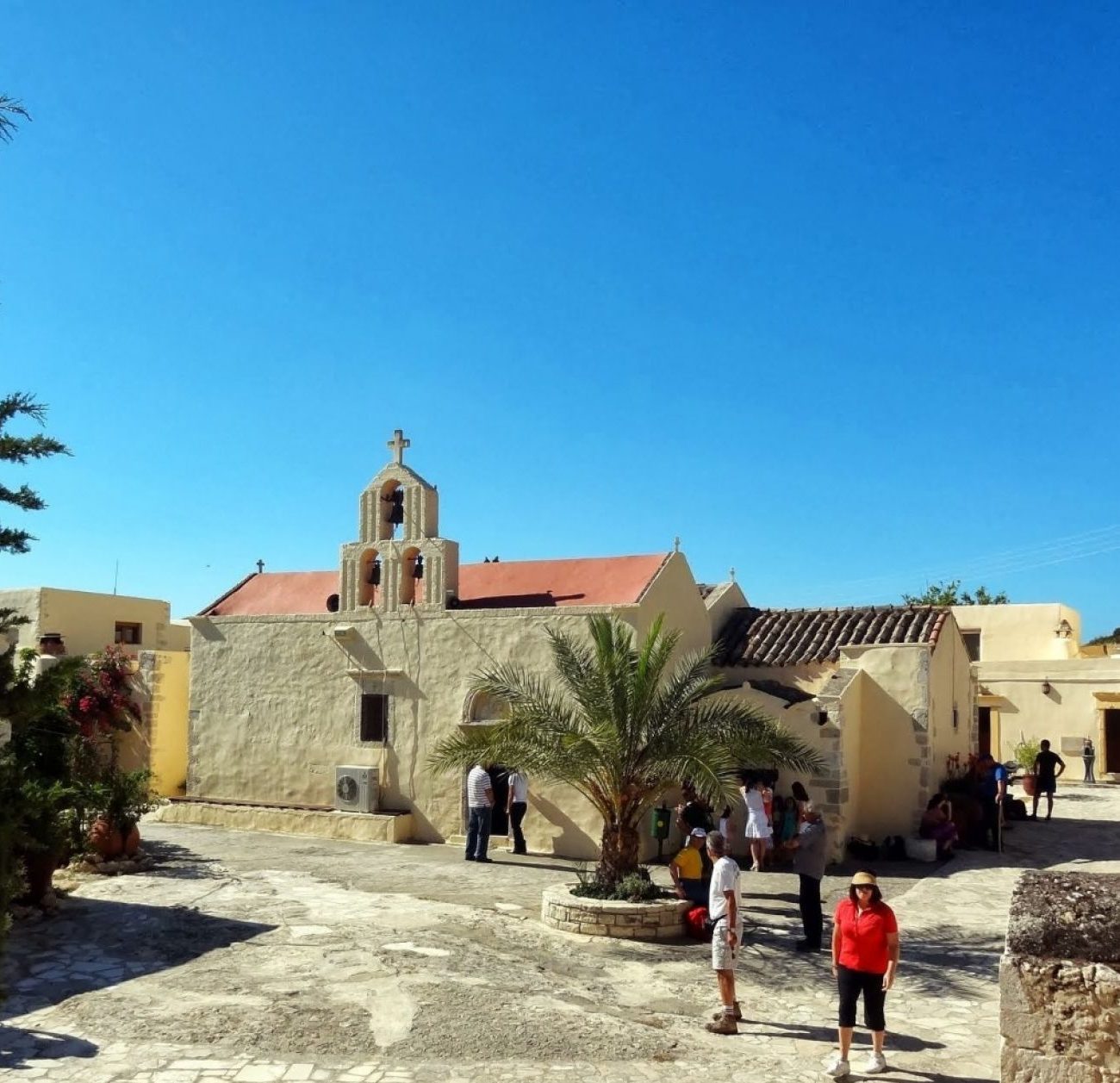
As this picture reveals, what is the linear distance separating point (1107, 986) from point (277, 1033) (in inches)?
Result: 261

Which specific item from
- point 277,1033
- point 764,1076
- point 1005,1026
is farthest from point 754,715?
point 1005,1026

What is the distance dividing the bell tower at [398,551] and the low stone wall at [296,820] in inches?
143

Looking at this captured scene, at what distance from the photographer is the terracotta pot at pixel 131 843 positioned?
14.6m

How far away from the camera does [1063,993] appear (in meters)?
3.49

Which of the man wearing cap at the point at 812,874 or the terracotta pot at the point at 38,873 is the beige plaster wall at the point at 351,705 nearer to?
the man wearing cap at the point at 812,874

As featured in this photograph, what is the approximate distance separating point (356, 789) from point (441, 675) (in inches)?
97.1

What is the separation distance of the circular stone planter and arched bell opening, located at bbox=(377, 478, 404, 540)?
9248mm

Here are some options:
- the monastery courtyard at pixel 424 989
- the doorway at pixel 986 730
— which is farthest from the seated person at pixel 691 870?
the doorway at pixel 986 730

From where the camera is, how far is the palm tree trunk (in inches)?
482

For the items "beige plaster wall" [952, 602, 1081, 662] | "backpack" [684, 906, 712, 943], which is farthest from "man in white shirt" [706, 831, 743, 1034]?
"beige plaster wall" [952, 602, 1081, 662]

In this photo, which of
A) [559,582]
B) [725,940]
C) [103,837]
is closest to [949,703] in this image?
[559,582]

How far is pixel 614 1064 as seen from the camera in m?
7.74

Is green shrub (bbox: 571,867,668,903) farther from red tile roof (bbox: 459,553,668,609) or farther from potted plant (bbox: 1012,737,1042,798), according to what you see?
potted plant (bbox: 1012,737,1042,798)

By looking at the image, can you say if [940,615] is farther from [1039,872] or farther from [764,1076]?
[1039,872]
